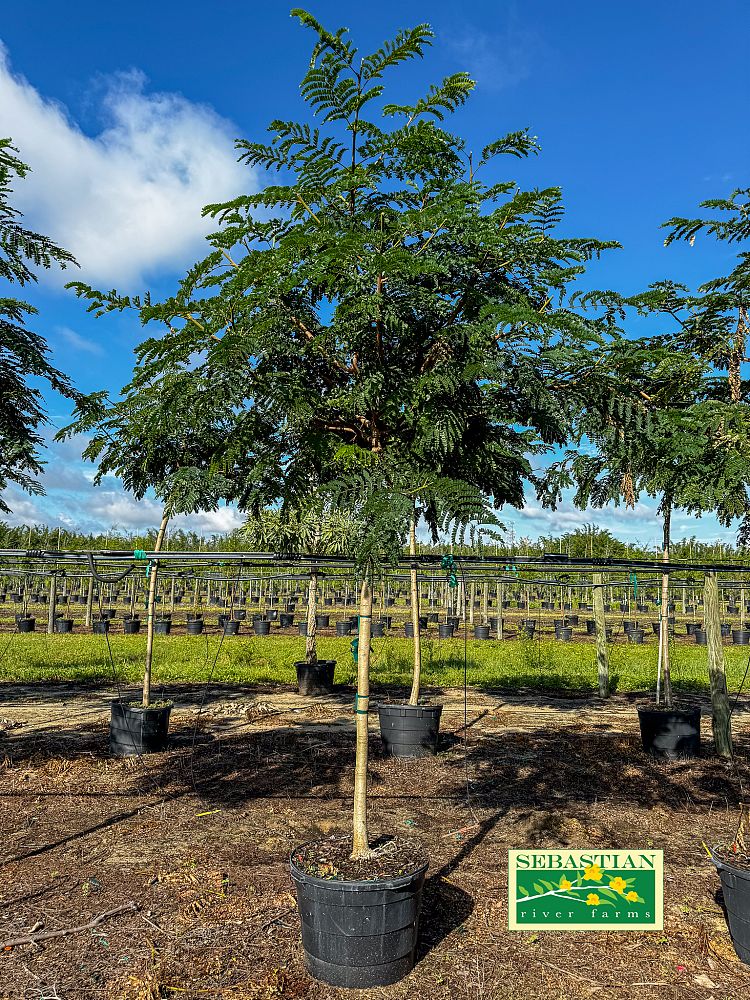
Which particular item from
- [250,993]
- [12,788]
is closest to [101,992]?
[250,993]

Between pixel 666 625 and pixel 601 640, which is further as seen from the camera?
pixel 601 640

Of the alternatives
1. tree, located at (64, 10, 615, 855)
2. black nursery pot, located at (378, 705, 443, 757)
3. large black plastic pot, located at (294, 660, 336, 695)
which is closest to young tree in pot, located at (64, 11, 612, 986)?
tree, located at (64, 10, 615, 855)

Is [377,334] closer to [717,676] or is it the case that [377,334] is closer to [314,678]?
[717,676]

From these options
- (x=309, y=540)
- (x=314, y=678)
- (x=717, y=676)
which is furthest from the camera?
(x=309, y=540)

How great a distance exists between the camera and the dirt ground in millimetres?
3605

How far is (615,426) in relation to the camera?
152 inches

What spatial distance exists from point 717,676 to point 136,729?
22.0ft

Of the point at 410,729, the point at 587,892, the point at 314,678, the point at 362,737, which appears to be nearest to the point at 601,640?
the point at 314,678

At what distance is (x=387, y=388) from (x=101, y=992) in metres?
3.48

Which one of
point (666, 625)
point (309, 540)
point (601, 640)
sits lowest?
point (601, 640)

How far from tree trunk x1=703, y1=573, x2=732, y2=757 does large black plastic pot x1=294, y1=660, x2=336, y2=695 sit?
6.52m

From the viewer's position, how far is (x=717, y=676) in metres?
7.77

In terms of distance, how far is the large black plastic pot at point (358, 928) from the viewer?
3.49 meters

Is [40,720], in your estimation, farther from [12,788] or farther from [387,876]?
[387,876]
